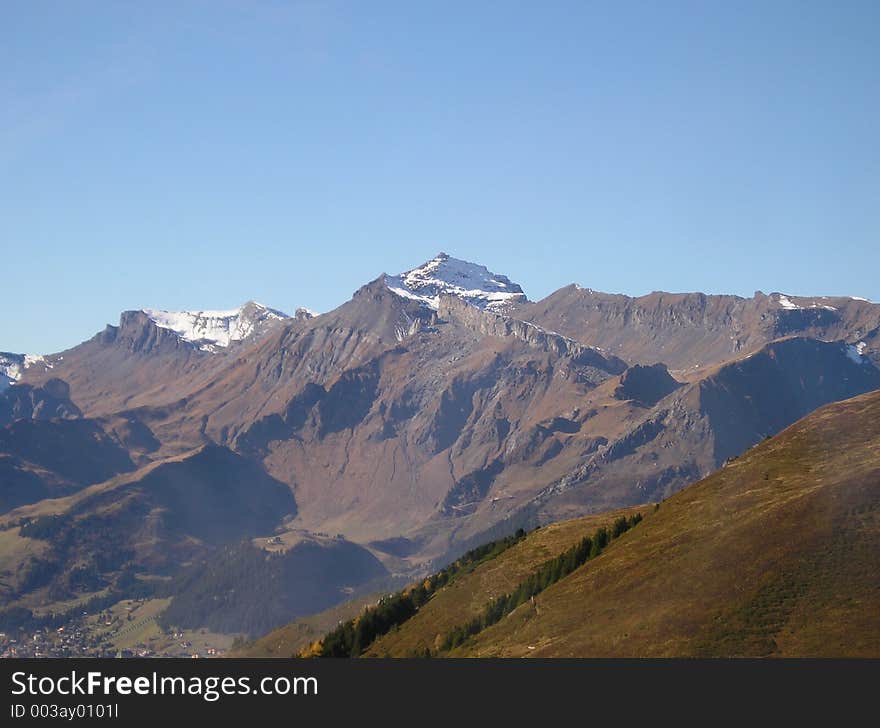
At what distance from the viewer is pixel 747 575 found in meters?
125

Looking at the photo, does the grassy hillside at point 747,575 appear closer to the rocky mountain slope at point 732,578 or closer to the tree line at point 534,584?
the rocky mountain slope at point 732,578

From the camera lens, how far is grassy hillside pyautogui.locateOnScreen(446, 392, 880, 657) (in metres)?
113

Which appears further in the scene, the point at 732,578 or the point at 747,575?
the point at 732,578

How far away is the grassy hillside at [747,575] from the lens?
11294cm

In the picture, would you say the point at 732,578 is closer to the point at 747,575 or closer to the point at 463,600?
the point at 747,575

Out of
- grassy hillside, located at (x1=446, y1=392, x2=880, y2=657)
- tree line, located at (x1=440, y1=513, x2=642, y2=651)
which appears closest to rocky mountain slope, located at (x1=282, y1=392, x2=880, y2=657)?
grassy hillside, located at (x1=446, y1=392, x2=880, y2=657)

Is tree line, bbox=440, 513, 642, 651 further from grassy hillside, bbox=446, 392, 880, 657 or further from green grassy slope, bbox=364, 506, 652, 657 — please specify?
green grassy slope, bbox=364, 506, 652, 657

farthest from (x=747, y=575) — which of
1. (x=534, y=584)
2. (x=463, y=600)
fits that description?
(x=463, y=600)

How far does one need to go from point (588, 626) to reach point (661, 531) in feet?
106

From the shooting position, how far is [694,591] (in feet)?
414
